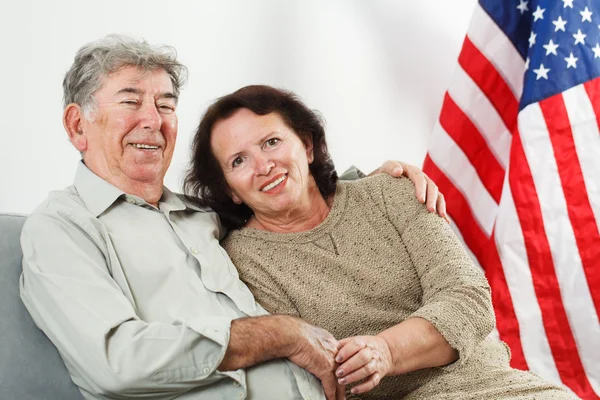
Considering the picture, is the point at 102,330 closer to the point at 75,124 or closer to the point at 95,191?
the point at 95,191

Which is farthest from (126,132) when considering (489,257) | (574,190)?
(574,190)

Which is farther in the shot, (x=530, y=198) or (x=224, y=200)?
(x=530, y=198)

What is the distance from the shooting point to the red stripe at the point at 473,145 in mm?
2686

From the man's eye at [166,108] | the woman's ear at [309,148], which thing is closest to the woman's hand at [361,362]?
the woman's ear at [309,148]

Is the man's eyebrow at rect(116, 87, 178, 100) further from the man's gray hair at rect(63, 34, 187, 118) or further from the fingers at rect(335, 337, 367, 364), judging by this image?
the fingers at rect(335, 337, 367, 364)

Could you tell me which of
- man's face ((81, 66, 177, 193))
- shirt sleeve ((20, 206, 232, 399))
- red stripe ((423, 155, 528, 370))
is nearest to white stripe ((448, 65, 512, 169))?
red stripe ((423, 155, 528, 370))

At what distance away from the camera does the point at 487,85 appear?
267 centimetres

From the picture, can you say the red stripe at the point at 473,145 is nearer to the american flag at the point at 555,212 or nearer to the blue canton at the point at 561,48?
the american flag at the point at 555,212

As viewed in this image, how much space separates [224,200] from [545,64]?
4.30 feet

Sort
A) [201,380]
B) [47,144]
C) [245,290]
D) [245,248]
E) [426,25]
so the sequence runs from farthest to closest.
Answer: [426,25], [47,144], [245,248], [245,290], [201,380]

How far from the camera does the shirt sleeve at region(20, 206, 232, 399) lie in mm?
1247

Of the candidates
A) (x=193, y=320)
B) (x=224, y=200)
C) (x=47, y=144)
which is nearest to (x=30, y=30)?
(x=47, y=144)

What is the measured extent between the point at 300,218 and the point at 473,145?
3.73 ft

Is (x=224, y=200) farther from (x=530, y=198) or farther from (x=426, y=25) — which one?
(x=426, y=25)
